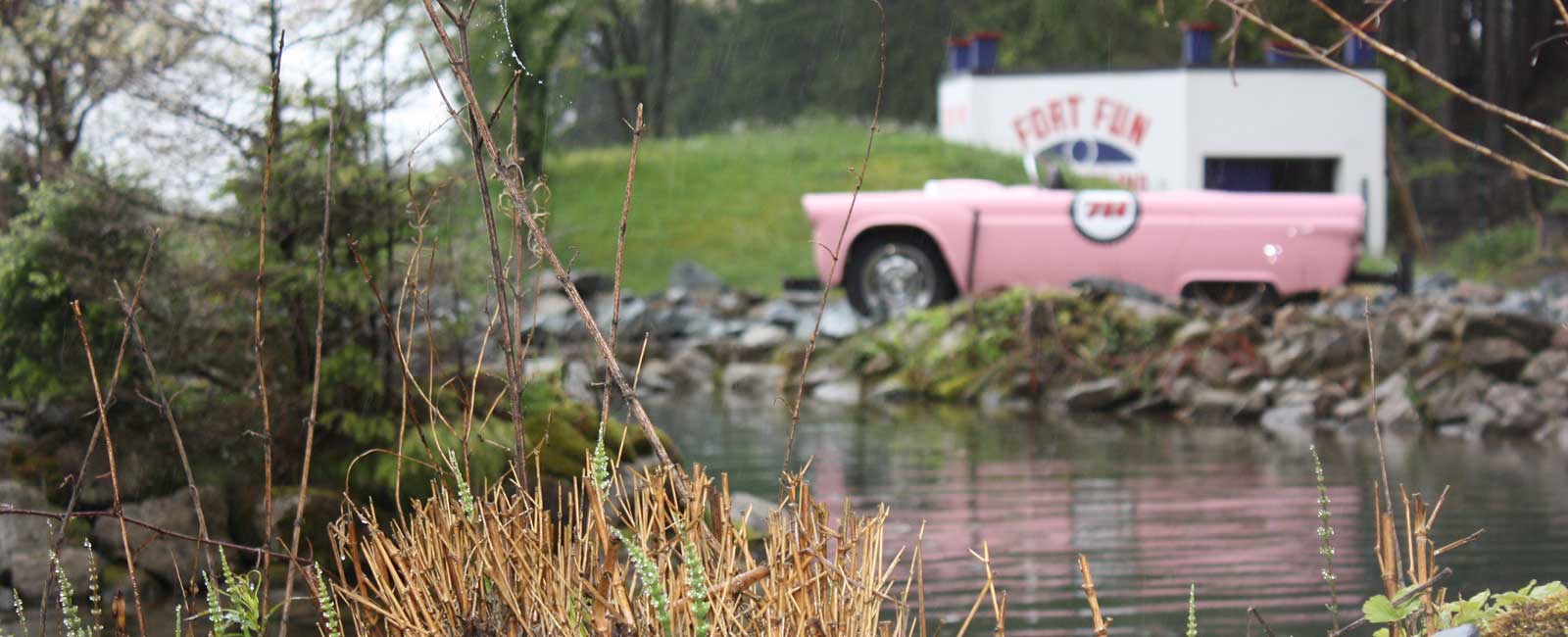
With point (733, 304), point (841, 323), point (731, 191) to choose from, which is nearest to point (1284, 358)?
point (841, 323)

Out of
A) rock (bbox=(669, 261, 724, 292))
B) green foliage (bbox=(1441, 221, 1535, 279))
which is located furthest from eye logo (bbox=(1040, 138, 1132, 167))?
rock (bbox=(669, 261, 724, 292))

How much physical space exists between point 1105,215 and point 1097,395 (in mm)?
2230

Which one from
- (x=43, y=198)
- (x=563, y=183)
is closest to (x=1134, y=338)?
(x=43, y=198)

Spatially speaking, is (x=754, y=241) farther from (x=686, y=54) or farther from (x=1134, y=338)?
(x=686, y=54)

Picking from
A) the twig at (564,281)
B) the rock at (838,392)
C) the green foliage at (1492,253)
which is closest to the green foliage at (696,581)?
the twig at (564,281)

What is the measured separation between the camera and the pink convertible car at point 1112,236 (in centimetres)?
1335

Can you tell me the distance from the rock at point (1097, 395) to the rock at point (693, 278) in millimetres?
6649

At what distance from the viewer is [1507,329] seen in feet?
36.7

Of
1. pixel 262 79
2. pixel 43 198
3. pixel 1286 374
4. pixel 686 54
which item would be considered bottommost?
pixel 1286 374

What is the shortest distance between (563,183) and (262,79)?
16.2 m

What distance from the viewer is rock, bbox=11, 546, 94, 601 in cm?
581

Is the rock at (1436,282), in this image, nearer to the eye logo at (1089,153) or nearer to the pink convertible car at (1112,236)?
the pink convertible car at (1112,236)

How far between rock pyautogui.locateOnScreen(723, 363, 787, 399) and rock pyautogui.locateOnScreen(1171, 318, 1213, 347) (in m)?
3.10

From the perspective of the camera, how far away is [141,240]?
21.4ft
